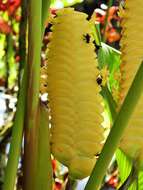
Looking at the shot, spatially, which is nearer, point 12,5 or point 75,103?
point 75,103

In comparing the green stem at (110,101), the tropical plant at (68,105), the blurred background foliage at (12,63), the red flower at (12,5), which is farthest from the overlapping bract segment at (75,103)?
the red flower at (12,5)

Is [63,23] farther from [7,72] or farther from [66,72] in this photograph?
[7,72]

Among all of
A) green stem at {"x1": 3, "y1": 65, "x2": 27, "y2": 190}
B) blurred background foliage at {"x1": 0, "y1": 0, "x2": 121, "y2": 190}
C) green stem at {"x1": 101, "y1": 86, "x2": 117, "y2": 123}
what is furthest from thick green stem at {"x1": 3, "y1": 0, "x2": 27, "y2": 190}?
blurred background foliage at {"x1": 0, "y1": 0, "x2": 121, "y2": 190}

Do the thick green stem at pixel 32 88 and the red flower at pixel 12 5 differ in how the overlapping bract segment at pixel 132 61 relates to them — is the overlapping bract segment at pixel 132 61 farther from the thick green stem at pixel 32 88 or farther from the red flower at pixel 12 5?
the red flower at pixel 12 5

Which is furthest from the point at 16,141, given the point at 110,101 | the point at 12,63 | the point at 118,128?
the point at 12,63

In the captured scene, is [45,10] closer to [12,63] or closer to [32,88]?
[32,88]

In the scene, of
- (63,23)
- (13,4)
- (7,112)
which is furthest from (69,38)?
(7,112)
